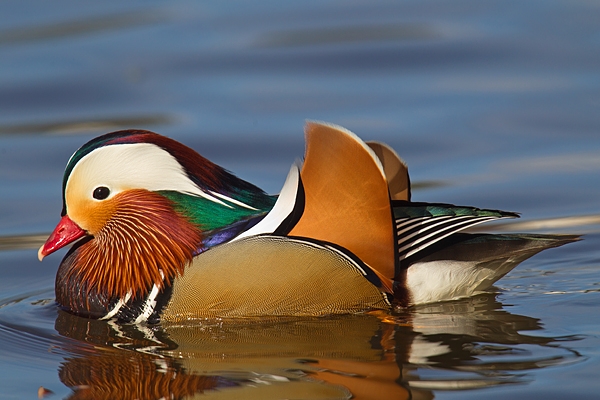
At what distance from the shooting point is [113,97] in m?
9.88

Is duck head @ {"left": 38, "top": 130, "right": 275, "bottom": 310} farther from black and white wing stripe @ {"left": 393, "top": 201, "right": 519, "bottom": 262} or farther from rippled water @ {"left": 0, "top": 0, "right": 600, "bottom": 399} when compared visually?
black and white wing stripe @ {"left": 393, "top": 201, "right": 519, "bottom": 262}

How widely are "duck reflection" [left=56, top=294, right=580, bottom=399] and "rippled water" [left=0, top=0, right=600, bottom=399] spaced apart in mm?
13

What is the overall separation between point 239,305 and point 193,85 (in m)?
4.97

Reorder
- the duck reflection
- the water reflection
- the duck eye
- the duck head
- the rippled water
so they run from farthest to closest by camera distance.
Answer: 1. the water reflection
2. the duck eye
3. the duck head
4. the rippled water
5. the duck reflection

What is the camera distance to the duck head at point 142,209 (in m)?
5.37

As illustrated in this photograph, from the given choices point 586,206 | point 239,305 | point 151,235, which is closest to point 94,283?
point 151,235

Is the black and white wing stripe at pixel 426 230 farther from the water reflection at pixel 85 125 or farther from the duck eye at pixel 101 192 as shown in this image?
the water reflection at pixel 85 125

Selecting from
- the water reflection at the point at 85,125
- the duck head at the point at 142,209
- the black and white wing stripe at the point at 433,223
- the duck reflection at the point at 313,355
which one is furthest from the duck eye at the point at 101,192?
the water reflection at the point at 85,125

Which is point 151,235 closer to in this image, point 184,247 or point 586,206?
point 184,247

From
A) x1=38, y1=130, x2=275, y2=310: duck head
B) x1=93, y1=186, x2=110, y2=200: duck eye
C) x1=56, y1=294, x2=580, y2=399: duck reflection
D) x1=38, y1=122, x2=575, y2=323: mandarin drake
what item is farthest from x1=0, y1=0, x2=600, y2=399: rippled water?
x1=93, y1=186, x2=110, y2=200: duck eye

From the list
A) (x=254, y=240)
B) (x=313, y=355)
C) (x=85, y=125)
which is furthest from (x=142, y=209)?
(x=85, y=125)

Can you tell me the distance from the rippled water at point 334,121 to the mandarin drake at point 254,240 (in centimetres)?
13

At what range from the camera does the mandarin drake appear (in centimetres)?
520

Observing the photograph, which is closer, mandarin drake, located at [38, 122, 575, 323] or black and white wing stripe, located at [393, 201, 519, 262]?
mandarin drake, located at [38, 122, 575, 323]
